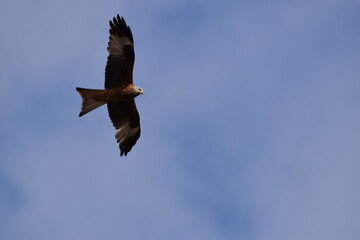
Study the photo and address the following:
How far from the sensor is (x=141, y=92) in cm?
1864

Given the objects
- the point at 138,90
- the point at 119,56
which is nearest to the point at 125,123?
the point at 138,90

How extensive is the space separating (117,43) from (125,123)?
8.08 ft

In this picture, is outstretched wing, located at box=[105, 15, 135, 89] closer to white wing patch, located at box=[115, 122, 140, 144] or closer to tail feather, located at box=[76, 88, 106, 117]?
tail feather, located at box=[76, 88, 106, 117]

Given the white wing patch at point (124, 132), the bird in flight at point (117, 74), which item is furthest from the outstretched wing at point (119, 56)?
→ the white wing patch at point (124, 132)

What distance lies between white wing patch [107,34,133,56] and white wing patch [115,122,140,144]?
7.56ft

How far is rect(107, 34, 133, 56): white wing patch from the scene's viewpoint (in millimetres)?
18375

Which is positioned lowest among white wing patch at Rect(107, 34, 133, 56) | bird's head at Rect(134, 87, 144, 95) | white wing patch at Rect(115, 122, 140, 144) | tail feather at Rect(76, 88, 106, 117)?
tail feather at Rect(76, 88, 106, 117)

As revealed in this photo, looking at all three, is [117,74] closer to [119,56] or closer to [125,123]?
[119,56]

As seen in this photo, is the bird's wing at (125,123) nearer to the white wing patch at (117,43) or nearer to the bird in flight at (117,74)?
the bird in flight at (117,74)

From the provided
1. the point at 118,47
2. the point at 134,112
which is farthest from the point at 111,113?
the point at 118,47

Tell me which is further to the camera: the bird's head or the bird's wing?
the bird's wing

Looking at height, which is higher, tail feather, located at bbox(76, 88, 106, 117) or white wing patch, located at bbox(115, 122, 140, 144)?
white wing patch, located at bbox(115, 122, 140, 144)

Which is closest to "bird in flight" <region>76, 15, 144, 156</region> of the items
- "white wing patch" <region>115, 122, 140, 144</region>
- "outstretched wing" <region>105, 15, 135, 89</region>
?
"outstretched wing" <region>105, 15, 135, 89</region>

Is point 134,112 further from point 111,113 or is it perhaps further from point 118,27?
point 118,27
